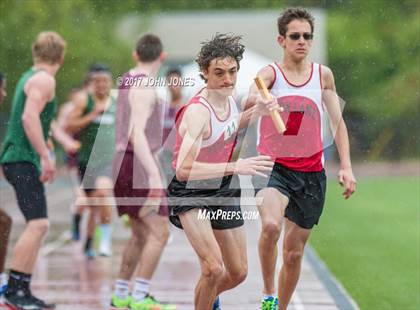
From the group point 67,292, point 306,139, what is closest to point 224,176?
point 306,139

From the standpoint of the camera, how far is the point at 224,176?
25.2 feet

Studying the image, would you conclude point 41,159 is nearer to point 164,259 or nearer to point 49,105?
point 49,105

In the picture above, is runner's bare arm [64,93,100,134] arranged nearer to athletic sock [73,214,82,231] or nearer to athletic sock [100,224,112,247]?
athletic sock [100,224,112,247]

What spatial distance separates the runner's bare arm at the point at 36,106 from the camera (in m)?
9.77

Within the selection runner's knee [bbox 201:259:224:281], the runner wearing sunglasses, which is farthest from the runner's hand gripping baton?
runner's knee [bbox 201:259:224:281]

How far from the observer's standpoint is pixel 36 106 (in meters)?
9.83

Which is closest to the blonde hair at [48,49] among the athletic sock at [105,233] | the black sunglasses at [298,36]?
the black sunglasses at [298,36]

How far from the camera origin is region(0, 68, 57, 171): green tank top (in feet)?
32.4

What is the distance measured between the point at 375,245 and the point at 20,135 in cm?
745

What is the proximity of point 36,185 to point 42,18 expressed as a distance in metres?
15.3

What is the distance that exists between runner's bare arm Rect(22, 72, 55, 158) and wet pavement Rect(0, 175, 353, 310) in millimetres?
1422

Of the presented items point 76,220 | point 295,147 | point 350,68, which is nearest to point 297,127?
point 295,147

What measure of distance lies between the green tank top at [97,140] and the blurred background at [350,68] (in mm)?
2648

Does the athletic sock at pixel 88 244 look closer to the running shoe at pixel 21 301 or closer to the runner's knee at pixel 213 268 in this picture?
the running shoe at pixel 21 301
